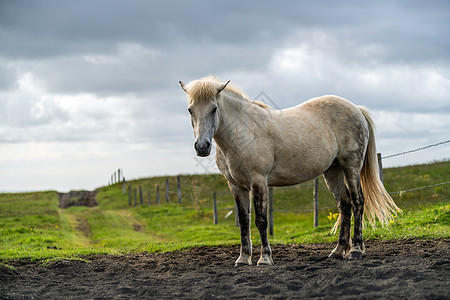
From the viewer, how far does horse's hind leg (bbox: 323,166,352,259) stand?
24.6 feet

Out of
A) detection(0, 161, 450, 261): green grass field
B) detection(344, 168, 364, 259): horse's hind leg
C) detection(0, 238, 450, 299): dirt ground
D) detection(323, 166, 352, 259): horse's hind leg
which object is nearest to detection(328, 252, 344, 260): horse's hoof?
detection(323, 166, 352, 259): horse's hind leg

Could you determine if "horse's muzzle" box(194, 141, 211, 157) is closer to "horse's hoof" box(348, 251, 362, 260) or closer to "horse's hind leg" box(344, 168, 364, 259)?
"horse's hind leg" box(344, 168, 364, 259)

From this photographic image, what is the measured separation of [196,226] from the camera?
55.8ft

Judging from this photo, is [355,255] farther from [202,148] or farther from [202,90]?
[202,90]

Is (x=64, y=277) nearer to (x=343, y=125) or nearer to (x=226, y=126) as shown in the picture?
(x=226, y=126)

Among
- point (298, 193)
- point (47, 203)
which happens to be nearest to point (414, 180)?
point (298, 193)

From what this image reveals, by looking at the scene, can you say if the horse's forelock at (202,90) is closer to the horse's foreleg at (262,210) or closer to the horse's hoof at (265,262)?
the horse's foreleg at (262,210)

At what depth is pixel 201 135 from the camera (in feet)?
19.8

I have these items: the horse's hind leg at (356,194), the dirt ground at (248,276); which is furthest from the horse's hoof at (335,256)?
the horse's hind leg at (356,194)

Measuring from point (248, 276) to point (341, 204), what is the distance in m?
2.72

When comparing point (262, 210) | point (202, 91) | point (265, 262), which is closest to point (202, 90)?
point (202, 91)

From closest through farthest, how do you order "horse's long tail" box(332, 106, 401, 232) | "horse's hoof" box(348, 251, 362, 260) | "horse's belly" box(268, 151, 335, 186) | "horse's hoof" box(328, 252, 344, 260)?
"horse's belly" box(268, 151, 335, 186)
"horse's hoof" box(348, 251, 362, 260)
"horse's hoof" box(328, 252, 344, 260)
"horse's long tail" box(332, 106, 401, 232)

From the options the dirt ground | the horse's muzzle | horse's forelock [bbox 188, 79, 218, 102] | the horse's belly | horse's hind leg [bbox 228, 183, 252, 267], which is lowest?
the dirt ground

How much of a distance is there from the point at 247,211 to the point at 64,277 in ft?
9.77
